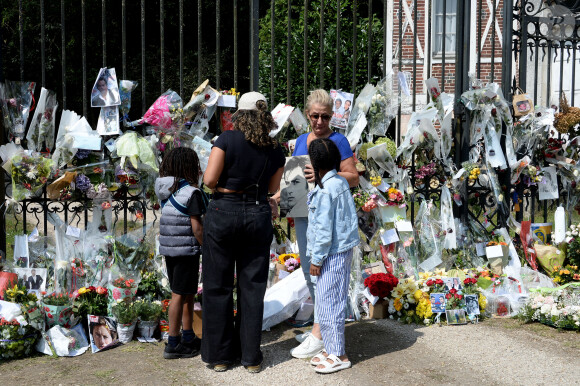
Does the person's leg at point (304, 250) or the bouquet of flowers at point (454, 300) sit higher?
Answer: the person's leg at point (304, 250)

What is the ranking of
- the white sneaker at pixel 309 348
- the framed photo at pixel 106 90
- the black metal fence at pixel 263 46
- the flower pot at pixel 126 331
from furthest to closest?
the black metal fence at pixel 263 46 → the framed photo at pixel 106 90 → the flower pot at pixel 126 331 → the white sneaker at pixel 309 348

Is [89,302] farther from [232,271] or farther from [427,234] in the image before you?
[427,234]

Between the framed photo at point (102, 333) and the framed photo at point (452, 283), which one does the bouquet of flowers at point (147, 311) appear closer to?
the framed photo at point (102, 333)

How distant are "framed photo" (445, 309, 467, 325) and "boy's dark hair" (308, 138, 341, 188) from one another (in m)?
1.65

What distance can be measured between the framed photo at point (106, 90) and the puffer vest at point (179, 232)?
4.65 feet

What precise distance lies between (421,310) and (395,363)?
87 centimetres

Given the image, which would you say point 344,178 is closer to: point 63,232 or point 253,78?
point 253,78

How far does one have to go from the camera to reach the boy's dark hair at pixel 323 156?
4.14 metres

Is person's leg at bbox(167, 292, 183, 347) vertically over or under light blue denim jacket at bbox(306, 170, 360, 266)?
under

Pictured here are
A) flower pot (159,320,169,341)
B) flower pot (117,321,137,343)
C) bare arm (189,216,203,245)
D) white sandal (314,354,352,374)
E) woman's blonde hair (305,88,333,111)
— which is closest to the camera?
white sandal (314,354,352,374)

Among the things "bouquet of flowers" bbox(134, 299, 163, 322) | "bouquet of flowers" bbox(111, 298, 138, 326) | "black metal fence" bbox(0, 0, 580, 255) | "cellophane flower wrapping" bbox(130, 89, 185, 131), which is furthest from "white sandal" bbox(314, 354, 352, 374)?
"black metal fence" bbox(0, 0, 580, 255)

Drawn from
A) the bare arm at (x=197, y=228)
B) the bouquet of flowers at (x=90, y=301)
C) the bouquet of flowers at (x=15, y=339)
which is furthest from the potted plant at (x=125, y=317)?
the bare arm at (x=197, y=228)

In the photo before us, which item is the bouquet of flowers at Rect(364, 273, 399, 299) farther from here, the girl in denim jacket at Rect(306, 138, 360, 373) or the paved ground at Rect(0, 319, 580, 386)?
the girl in denim jacket at Rect(306, 138, 360, 373)

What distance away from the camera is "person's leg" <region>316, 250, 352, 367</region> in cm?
417
